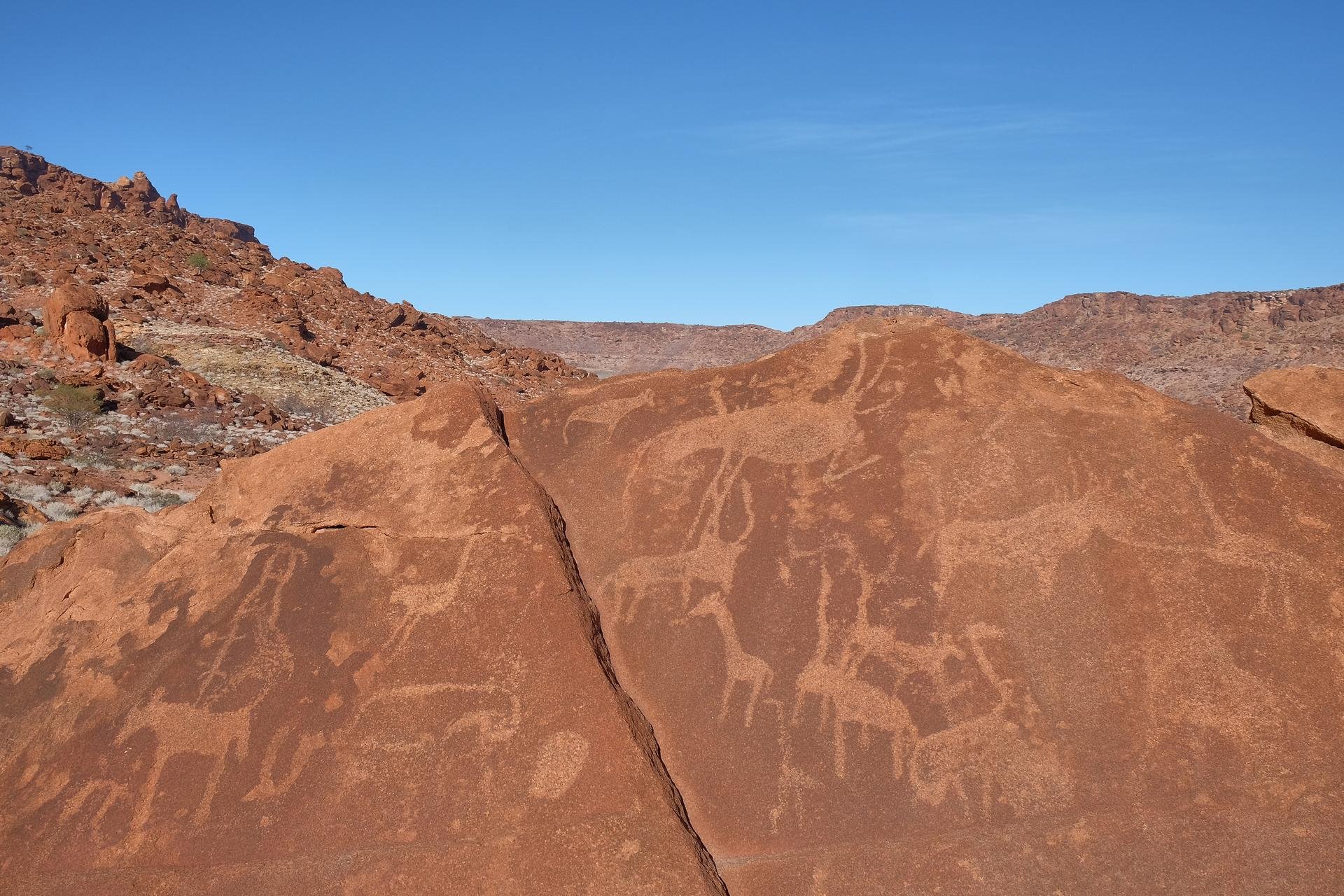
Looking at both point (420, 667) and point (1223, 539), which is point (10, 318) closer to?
point (420, 667)

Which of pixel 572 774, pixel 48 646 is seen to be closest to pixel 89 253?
pixel 48 646

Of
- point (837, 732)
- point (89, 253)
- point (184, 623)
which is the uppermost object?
point (89, 253)

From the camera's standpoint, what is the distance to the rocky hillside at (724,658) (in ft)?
11.0

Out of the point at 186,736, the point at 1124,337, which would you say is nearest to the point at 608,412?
the point at 186,736

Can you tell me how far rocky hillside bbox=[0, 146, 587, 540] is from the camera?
15938 millimetres

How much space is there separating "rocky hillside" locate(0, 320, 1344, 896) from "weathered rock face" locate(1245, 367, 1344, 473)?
0.58 m

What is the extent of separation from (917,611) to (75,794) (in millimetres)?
3655

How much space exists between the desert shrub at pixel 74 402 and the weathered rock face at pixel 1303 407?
19.8 m

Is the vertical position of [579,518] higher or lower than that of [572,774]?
higher

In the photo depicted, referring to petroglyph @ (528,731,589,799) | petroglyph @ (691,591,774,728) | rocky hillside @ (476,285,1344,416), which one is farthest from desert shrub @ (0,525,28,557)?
rocky hillside @ (476,285,1344,416)

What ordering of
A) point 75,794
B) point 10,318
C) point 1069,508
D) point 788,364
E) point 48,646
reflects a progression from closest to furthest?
point 75,794
point 1069,508
point 48,646
point 788,364
point 10,318

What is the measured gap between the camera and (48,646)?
4445mm

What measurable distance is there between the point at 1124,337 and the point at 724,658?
57465 millimetres

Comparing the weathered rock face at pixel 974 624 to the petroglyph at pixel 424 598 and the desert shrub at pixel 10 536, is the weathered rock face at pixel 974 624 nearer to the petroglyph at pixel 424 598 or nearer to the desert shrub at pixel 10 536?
the petroglyph at pixel 424 598
